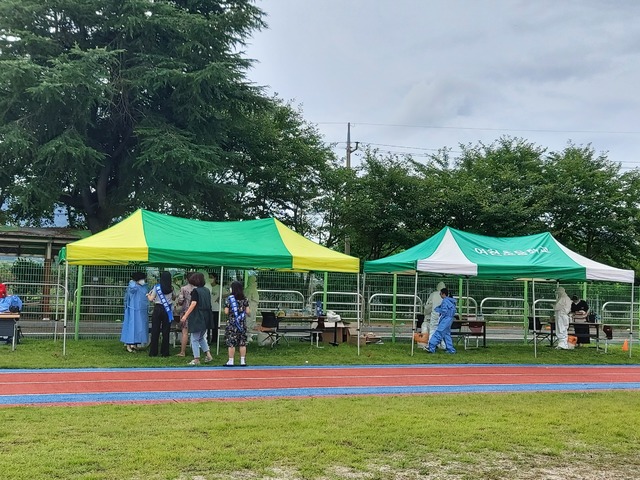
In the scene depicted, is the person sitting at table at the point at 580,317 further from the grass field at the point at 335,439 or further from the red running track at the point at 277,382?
the grass field at the point at 335,439

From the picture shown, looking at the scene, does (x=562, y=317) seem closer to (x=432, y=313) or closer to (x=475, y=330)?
(x=475, y=330)

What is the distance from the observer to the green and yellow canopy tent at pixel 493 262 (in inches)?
570

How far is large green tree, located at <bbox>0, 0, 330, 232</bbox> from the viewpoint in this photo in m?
21.7

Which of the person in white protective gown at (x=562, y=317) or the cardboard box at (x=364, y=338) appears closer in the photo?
the cardboard box at (x=364, y=338)

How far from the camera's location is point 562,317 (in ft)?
57.2

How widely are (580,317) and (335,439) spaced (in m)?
13.4

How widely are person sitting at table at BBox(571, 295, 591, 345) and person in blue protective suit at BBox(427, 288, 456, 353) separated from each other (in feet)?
12.8

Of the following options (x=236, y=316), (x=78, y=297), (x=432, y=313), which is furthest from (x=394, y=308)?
(x=78, y=297)

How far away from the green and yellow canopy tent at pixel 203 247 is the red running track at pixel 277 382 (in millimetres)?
2254

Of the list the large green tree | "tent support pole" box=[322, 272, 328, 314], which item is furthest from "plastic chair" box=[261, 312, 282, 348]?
the large green tree

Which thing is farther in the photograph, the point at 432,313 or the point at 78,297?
the point at 78,297

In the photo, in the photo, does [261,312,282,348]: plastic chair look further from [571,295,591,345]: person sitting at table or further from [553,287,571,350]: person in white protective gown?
[571,295,591,345]: person sitting at table

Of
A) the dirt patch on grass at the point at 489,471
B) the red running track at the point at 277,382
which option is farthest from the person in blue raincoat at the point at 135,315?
the dirt patch on grass at the point at 489,471

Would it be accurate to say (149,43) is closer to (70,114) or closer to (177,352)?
(70,114)
